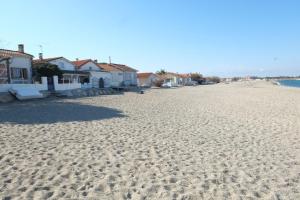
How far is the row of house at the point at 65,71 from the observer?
27178 millimetres

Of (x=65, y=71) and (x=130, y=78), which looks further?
(x=130, y=78)

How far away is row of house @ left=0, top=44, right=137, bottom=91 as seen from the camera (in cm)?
2718

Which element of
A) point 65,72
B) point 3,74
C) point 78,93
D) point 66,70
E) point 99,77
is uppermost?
point 66,70

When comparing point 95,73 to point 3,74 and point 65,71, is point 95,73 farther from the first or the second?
point 3,74

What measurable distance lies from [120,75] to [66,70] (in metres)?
20.3

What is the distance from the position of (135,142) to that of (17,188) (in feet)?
13.2

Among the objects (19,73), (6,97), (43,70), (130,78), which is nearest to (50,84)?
(43,70)

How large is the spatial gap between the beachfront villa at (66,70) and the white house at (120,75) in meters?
10.4

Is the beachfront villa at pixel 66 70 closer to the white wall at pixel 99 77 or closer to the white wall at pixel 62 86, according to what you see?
the white wall at pixel 99 77

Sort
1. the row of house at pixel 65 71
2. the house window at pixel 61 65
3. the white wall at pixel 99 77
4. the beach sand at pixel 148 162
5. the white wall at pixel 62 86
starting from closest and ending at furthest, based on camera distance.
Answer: the beach sand at pixel 148 162
the row of house at pixel 65 71
the white wall at pixel 62 86
the house window at pixel 61 65
the white wall at pixel 99 77

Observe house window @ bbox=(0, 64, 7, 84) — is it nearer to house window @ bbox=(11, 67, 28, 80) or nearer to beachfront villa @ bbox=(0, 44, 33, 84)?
beachfront villa @ bbox=(0, 44, 33, 84)

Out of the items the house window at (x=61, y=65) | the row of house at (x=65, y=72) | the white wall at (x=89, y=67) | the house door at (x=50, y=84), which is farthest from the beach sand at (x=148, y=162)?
the white wall at (x=89, y=67)

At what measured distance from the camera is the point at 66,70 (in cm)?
3894

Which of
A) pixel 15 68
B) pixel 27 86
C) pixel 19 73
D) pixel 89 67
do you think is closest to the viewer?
pixel 27 86
